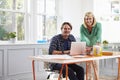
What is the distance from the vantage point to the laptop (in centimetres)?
339

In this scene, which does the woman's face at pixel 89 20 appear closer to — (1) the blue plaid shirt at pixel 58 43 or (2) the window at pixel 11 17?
(1) the blue plaid shirt at pixel 58 43

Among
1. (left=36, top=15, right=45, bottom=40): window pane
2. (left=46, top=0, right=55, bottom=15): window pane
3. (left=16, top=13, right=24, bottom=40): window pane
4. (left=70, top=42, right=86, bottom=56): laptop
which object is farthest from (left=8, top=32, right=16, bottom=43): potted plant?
(left=70, top=42, right=86, bottom=56): laptop

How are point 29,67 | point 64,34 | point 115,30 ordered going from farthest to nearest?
point 115,30, point 29,67, point 64,34

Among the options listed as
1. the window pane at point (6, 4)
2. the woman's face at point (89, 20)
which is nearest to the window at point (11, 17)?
the window pane at point (6, 4)

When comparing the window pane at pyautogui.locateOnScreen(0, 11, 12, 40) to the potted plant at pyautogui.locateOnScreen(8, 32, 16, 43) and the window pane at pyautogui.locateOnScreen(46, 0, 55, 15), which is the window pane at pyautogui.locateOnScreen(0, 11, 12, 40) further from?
the window pane at pyautogui.locateOnScreen(46, 0, 55, 15)

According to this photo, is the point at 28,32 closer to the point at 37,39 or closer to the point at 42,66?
the point at 37,39

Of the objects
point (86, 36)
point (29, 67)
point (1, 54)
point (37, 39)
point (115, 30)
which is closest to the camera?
point (86, 36)

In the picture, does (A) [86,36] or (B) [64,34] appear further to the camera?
(A) [86,36]

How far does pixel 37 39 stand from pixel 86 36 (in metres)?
1.62

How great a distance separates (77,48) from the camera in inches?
135

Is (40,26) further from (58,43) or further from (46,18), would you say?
(58,43)

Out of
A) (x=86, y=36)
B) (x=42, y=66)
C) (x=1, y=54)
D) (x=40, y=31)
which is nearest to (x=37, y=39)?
(x=40, y=31)

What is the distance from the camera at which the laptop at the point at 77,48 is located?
3387 millimetres

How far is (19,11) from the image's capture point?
16.9 feet
